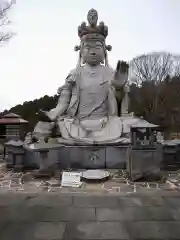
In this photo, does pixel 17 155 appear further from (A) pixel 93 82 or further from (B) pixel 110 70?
(B) pixel 110 70

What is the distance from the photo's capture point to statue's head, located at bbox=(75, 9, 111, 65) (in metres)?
10.2

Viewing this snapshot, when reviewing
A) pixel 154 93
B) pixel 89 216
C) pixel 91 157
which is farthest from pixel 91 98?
→ pixel 154 93

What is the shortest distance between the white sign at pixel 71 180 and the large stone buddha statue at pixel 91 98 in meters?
2.09

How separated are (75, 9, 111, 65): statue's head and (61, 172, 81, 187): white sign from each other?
4928 millimetres

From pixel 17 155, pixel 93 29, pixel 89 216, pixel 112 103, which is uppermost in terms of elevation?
pixel 93 29

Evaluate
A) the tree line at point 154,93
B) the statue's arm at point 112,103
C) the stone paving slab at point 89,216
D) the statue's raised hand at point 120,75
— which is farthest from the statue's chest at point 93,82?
the tree line at point 154,93

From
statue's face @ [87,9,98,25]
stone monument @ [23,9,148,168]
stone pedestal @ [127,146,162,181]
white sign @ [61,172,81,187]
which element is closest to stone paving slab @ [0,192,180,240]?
white sign @ [61,172,81,187]

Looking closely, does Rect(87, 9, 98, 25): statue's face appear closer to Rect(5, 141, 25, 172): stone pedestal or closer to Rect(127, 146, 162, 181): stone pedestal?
Rect(5, 141, 25, 172): stone pedestal

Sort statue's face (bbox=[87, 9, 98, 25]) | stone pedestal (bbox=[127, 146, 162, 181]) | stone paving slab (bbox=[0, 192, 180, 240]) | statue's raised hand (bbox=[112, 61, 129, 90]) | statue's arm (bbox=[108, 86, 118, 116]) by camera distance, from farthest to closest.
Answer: statue's face (bbox=[87, 9, 98, 25]) < statue's arm (bbox=[108, 86, 118, 116]) < statue's raised hand (bbox=[112, 61, 129, 90]) < stone pedestal (bbox=[127, 146, 162, 181]) < stone paving slab (bbox=[0, 192, 180, 240])

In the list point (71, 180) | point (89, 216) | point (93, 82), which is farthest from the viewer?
point (93, 82)

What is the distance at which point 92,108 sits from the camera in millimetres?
9852

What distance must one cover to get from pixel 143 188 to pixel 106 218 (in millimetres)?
2154

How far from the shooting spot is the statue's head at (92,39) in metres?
10.2

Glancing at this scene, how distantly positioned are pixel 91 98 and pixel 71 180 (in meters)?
3.97
